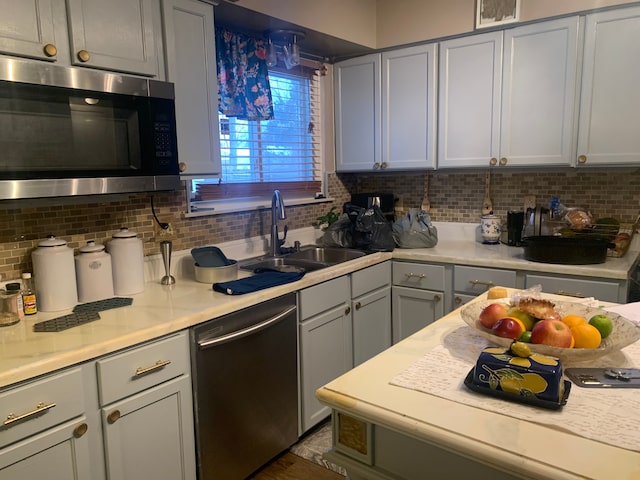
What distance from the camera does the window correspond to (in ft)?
9.39

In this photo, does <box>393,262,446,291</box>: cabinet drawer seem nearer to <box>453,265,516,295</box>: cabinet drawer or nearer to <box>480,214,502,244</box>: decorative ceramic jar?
<box>453,265,516,295</box>: cabinet drawer

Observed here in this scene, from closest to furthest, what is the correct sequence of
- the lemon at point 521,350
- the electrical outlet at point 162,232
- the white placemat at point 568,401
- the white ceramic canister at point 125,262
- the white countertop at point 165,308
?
the white placemat at point 568,401
the lemon at point 521,350
the white countertop at point 165,308
the white ceramic canister at point 125,262
the electrical outlet at point 162,232

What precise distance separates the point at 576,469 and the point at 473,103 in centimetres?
261

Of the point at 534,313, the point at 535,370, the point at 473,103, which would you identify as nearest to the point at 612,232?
the point at 473,103

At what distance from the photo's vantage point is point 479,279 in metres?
2.81

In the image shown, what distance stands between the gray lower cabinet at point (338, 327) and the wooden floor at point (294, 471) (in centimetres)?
16

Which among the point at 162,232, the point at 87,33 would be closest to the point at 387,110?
the point at 162,232

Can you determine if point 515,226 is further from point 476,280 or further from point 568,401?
point 568,401

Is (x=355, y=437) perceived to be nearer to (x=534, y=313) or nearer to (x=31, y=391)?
(x=534, y=313)

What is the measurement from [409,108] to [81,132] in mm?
2203

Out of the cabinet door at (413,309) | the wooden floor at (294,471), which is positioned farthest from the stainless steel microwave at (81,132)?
the cabinet door at (413,309)

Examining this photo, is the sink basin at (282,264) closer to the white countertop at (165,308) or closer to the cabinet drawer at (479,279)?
the white countertop at (165,308)

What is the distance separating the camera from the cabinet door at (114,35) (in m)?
1.72

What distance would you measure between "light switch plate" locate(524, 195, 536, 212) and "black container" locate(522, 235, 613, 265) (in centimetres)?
58
